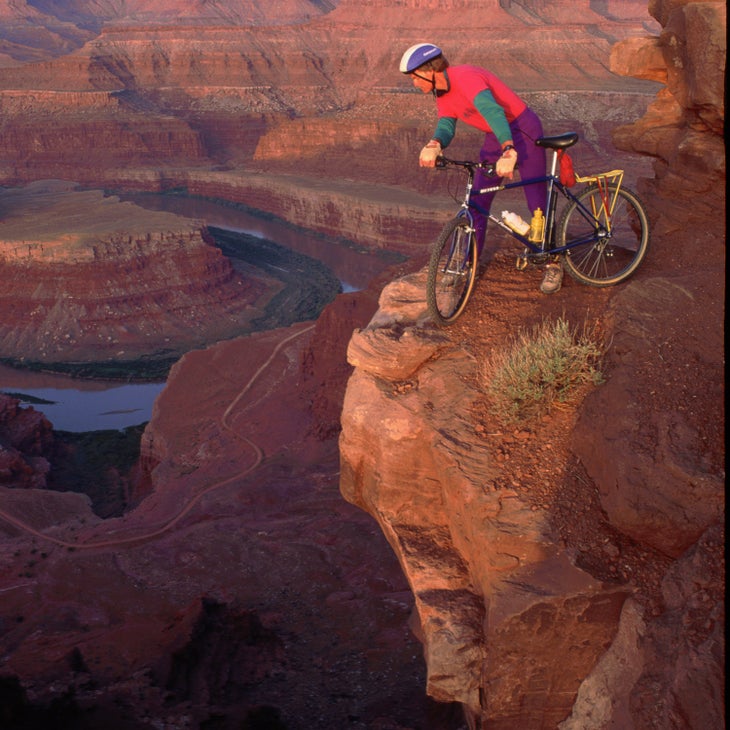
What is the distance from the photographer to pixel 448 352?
6574 mm

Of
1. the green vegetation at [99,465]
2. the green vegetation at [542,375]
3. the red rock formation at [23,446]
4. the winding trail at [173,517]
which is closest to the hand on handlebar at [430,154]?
the green vegetation at [542,375]

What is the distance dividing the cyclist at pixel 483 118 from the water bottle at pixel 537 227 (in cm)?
10

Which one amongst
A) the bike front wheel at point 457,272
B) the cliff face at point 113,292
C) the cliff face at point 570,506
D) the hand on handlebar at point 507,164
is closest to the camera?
the cliff face at point 570,506

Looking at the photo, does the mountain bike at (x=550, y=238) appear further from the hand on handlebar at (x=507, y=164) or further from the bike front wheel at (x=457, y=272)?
the hand on handlebar at (x=507, y=164)

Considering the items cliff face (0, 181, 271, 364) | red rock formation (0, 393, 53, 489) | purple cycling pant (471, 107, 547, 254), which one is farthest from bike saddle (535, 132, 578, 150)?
cliff face (0, 181, 271, 364)

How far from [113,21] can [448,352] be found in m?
171

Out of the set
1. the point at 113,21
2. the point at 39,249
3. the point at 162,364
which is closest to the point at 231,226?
the point at 39,249

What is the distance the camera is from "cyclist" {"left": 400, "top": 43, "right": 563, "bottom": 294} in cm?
645

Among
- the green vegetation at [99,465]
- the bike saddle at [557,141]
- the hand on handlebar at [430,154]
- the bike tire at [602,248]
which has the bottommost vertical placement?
the green vegetation at [99,465]

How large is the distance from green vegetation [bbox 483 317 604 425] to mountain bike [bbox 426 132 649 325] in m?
1.04

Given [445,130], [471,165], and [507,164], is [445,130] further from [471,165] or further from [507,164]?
Answer: [507,164]

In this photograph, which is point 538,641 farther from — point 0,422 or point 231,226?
point 231,226

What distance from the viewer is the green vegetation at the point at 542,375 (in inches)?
221

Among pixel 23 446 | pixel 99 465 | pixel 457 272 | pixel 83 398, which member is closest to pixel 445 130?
pixel 457 272
